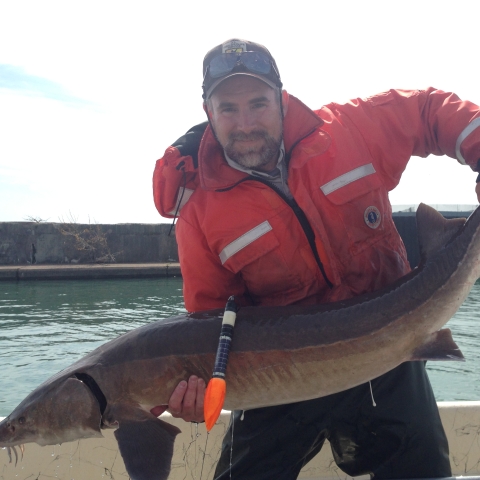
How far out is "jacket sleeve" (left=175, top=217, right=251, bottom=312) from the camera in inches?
114

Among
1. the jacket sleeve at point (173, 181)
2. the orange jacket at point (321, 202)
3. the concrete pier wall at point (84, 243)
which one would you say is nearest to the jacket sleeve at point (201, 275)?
the orange jacket at point (321, 202)

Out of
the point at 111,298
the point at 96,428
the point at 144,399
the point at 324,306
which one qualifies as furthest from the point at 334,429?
the point at 111,298

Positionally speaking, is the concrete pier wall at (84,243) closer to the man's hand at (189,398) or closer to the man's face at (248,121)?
the man's face at (248,121)

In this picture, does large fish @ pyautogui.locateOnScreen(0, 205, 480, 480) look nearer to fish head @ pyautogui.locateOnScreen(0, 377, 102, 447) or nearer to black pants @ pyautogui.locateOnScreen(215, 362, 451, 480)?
fish head @ pyautogui.locateOnScreen(0, 377, 102, 447)

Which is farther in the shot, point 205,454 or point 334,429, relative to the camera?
point 205,454

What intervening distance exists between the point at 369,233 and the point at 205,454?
6.36ft

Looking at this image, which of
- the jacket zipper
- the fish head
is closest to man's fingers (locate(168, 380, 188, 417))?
the fish head

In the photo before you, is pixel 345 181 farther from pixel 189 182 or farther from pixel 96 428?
pixel 96 428

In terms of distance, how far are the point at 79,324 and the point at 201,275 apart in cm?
792

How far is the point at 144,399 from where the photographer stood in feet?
8.43

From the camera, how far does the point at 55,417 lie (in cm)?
260

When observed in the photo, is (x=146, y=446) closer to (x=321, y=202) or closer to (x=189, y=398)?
(x=189, y=398)

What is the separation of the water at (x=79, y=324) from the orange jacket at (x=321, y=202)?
4.03 metres

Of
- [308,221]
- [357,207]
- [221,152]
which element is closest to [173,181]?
A: [221,152]
